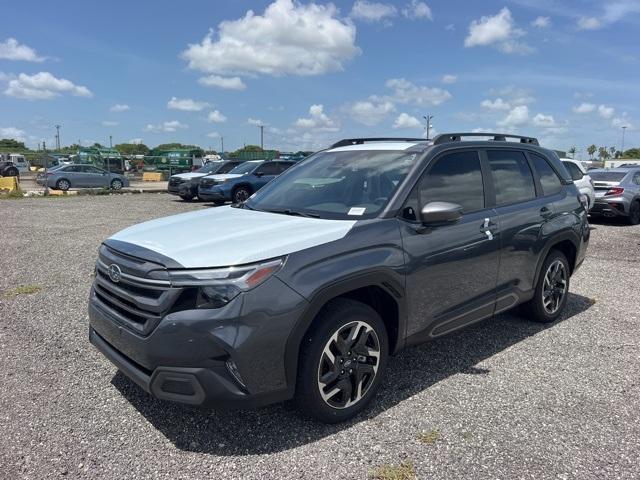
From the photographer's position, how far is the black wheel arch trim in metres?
2.86

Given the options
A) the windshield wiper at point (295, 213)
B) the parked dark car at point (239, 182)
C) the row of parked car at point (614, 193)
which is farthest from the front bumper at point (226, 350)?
the parked dark car at point (239, 182)

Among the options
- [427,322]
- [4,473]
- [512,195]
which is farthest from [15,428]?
[512,195]

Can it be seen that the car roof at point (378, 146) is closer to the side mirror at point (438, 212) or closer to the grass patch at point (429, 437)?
the side mirror at point (438, 212)

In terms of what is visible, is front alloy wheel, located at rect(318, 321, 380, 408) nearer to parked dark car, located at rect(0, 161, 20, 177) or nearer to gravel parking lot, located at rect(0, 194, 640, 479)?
gravel parking lot, located at rect(0, 194, 640, 479)

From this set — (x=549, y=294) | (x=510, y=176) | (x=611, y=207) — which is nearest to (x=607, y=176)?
(x=611, y=207)

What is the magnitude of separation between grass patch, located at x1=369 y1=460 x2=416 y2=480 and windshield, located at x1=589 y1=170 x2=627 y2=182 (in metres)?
13.2

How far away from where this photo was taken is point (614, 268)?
26.1ft

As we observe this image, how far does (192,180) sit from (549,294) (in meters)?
16.1

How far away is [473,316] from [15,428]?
3.37 m

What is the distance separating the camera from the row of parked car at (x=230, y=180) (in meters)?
17.3

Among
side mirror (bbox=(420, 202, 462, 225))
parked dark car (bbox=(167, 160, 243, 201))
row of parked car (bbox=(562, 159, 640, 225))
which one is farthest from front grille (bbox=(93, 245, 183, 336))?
parked dark car (bbox=(167, 160, 243, 201))

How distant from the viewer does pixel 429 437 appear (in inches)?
121

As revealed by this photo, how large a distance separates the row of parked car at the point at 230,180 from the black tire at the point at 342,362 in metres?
13.2

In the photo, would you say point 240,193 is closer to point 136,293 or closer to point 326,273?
point 136,293
